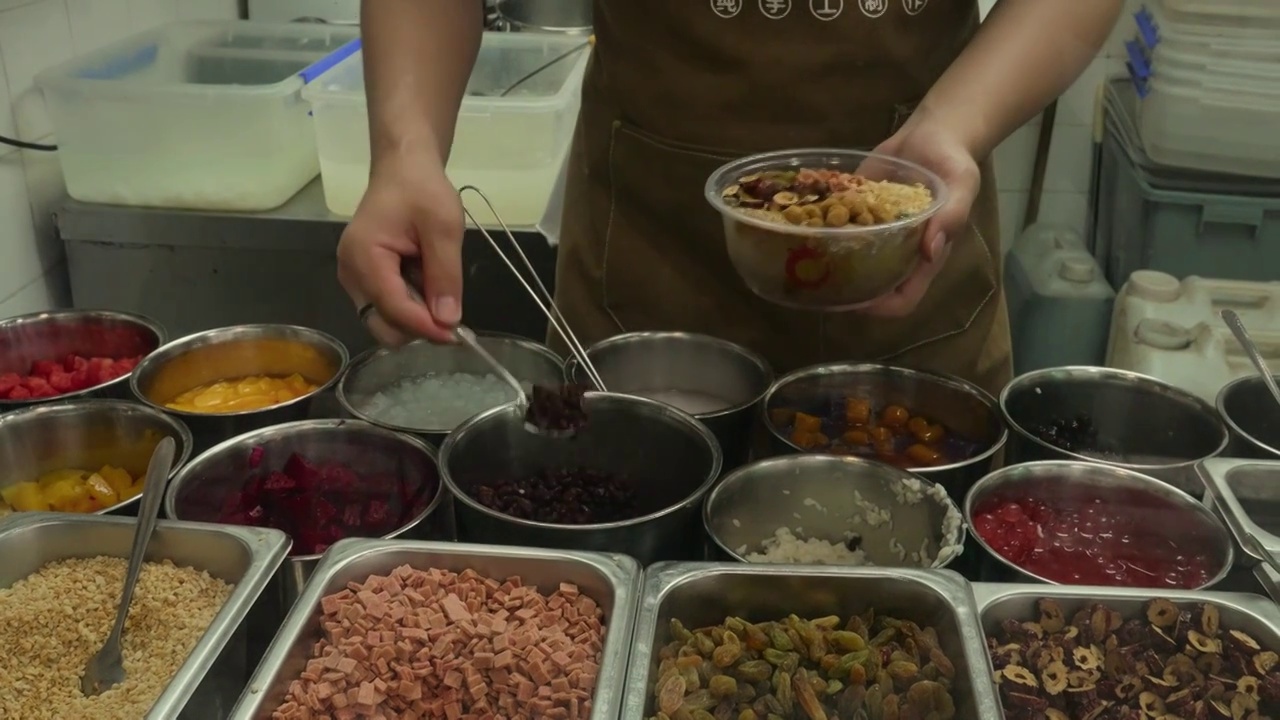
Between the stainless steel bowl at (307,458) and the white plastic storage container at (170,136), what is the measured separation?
3.41 ft

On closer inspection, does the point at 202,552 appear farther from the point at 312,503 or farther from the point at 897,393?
the point at 897,393

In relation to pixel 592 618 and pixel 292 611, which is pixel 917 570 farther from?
pixel 292 611

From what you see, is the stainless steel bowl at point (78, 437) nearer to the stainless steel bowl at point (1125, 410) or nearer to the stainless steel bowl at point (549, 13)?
the stainless steel bowl at point (1125, 410)

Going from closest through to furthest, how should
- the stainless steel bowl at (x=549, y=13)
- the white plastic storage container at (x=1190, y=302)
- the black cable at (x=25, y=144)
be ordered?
the black cable at (x=25, y=144) < the white plastic storage container at (x=1190, y=302) < the stainless steel bowl at (x=549, y=13)

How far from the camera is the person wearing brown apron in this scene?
1.23 meters

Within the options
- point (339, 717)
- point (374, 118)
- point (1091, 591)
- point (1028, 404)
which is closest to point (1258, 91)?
point (1028, 404)

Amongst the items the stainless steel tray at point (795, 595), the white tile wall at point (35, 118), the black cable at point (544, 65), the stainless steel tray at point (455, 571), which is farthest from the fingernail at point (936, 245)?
the white tile wall at point (35, 118)

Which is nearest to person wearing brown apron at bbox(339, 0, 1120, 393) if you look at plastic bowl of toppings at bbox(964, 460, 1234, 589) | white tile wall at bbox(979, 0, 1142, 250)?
plastic bowl of toppings at bbox(964, 460, 1234, 589)

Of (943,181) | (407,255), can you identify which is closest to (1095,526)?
(943,181)

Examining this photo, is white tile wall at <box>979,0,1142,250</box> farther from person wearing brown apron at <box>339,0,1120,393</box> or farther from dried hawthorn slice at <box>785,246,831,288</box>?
dried hawthorn slice at <box>785,246,831,288</box>

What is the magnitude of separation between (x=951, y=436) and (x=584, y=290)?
1.89ft

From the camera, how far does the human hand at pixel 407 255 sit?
46.9 inches

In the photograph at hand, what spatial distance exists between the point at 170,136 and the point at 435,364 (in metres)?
0.78

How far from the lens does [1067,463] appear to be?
1.20 m
